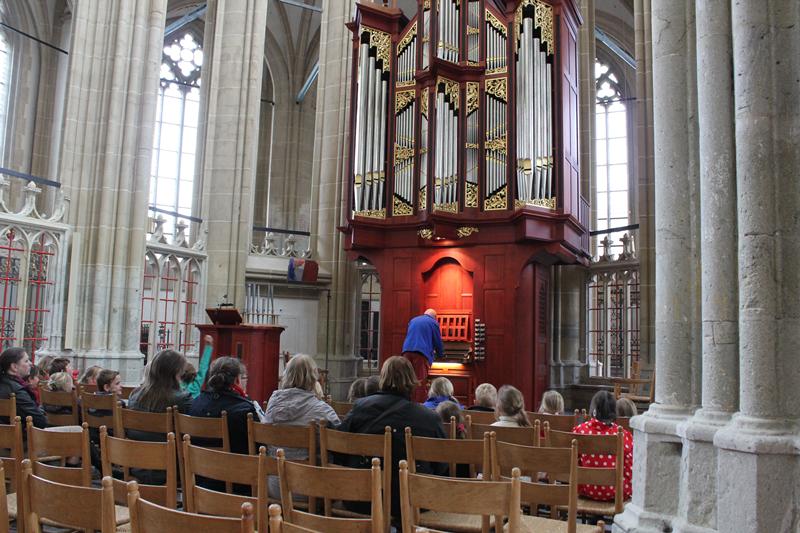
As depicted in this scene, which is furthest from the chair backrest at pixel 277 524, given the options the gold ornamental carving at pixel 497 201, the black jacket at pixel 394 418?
the gold ornamental carving at pixel 497 201

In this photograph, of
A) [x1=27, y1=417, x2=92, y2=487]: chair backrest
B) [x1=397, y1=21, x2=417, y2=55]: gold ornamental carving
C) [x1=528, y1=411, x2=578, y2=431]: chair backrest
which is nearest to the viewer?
[x1=27, y1=417, x2=92, y2=487]: chair backrest

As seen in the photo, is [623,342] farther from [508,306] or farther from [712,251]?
[712,251]

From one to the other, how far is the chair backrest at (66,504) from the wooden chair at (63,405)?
3451mm

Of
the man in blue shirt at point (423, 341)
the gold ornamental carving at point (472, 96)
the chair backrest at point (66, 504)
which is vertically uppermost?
the gold ornamental carving at point (472, 96)

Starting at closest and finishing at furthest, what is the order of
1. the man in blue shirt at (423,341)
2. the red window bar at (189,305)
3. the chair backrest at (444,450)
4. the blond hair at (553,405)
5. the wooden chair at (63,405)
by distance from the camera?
the chair backrest at (444,450) → the wooden chair at (63,405) → the blond hair at (553,405) → the man in blue shirt at (423,341) → the red window bar at (189,305)

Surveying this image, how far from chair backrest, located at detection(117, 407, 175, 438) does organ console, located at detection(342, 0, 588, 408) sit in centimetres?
700

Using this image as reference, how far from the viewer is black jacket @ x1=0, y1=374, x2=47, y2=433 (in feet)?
18.1

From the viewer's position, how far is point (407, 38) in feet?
41.6

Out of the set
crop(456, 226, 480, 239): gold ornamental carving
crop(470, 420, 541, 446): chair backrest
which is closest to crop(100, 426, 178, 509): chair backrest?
crop(470, 420, 541, 446): chair backrest

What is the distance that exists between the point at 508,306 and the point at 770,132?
24.9 ft

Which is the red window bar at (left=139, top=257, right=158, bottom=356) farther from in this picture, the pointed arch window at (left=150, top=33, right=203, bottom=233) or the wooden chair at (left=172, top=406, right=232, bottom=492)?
the wooden chair at (left=172, top=406, right=232, bottom=492)

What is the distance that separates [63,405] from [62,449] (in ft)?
8.82

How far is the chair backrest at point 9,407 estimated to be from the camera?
17.3ft

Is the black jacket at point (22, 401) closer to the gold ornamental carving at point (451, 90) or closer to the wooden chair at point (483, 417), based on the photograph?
the wooden chair at point (483, 417)
